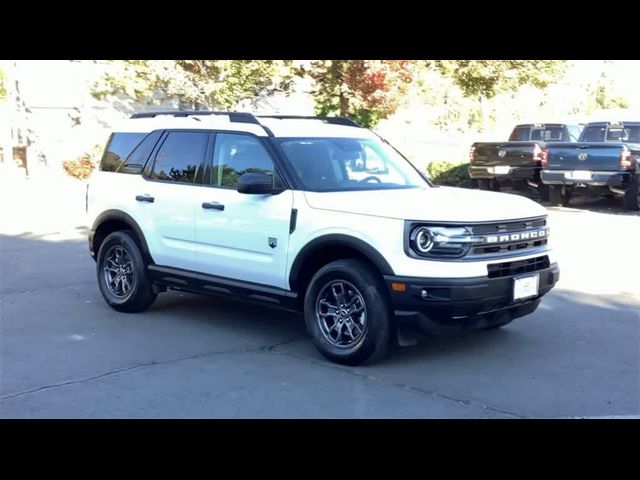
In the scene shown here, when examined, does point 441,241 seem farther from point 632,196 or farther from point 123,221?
point 632,196

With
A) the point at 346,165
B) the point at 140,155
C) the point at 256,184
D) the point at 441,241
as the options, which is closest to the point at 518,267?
the point at 441,241

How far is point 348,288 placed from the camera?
20.1 feet

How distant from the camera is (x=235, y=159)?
710 centimetres

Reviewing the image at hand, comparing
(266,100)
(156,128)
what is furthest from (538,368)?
(266,100)

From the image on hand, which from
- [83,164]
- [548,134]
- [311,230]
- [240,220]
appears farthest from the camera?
[83,164]

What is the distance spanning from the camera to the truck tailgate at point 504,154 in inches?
680

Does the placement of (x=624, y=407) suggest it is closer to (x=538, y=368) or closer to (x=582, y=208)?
(x=538, y=368)

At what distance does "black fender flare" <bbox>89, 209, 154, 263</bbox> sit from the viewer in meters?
7.73

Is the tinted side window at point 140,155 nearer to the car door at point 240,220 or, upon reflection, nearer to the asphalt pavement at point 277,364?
the car door at point 240,220

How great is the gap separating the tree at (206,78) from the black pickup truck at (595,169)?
7.46 meters

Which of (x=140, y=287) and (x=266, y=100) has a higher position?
(x=266, y=100)

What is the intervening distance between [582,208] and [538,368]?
453 inches

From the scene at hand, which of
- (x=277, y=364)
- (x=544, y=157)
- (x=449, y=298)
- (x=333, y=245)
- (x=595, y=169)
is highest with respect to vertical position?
(x=544, y=157)

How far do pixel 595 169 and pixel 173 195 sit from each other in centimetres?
1061
